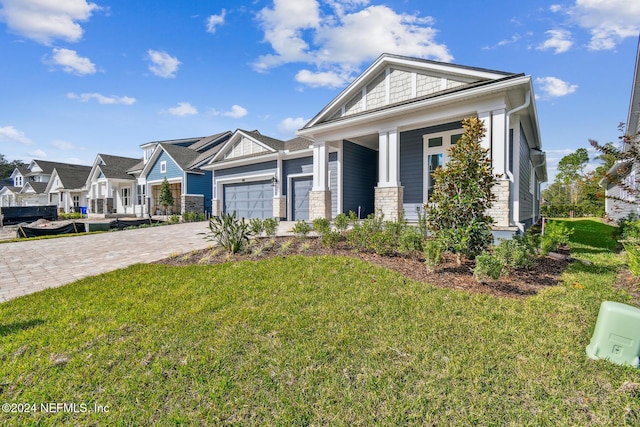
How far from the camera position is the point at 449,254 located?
19.7ft

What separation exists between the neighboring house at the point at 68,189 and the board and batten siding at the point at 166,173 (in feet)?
43.8

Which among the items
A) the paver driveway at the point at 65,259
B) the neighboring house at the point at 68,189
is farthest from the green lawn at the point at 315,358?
the neighboring house at the point at 68,189

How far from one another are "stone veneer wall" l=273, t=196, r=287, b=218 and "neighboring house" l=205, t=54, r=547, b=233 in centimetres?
5

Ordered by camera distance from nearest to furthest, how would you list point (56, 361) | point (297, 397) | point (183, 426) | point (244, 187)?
point (183, 426) < point (297, 397) < point (56, 361) < point (244, 187)

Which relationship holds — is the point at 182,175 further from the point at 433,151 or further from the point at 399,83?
the point at 433,151

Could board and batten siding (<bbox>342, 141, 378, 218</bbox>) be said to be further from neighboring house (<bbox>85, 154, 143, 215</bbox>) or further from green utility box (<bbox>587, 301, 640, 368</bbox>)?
neighboring house (<bbox>85, 154, 143, 215</bbox>)

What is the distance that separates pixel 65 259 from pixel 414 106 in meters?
9.99

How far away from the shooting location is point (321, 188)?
10516mm

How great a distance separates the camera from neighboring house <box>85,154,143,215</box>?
2536cm

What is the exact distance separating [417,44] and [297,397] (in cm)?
1222

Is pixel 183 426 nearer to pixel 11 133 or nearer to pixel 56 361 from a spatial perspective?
pixel 56 361

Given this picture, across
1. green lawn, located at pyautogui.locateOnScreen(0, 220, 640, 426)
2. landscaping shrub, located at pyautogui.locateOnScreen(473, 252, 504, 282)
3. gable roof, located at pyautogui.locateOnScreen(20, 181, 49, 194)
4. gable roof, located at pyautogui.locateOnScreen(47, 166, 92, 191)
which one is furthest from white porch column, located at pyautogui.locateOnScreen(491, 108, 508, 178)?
gable roof, located at pyautogui.locateOnScreen(20, 181, 49, 194)

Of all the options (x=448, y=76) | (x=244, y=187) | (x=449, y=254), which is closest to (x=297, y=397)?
(x=449, y=254)

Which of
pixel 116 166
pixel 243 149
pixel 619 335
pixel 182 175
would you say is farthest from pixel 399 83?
pixel 116 166
